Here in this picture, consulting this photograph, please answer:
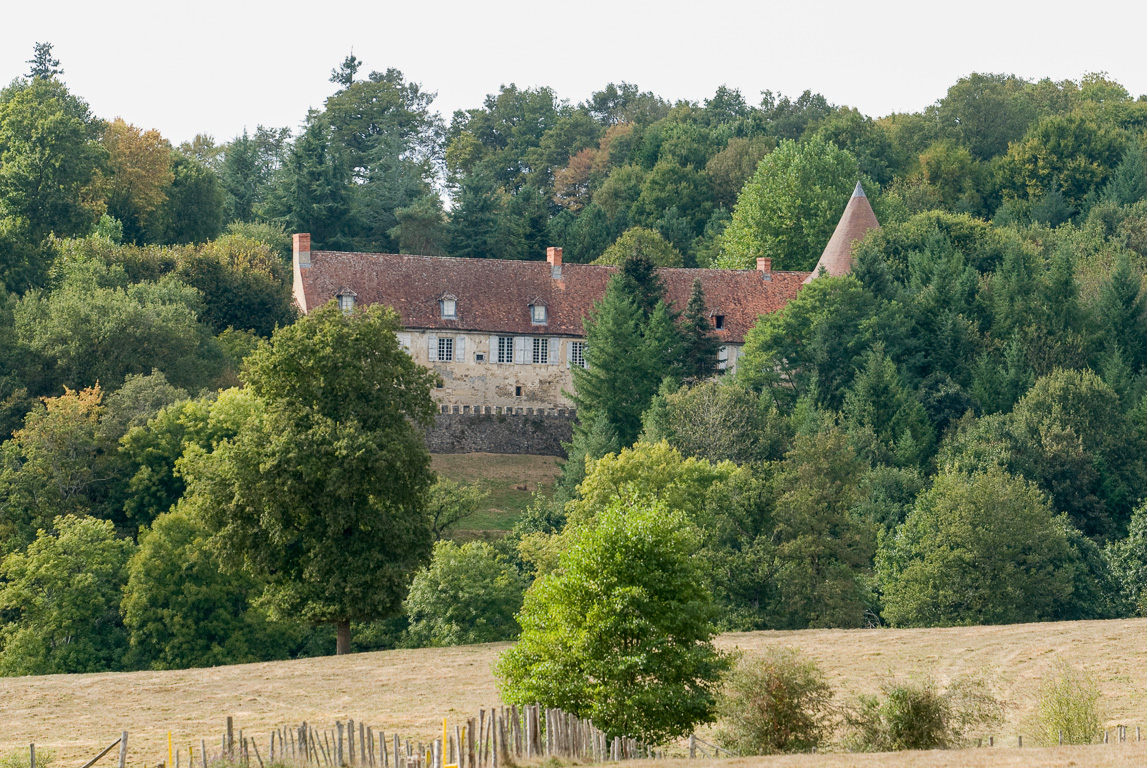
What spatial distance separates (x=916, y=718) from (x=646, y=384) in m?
41.4

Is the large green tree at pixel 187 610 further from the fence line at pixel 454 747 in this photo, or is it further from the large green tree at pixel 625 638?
the fence line at pixel 454 747

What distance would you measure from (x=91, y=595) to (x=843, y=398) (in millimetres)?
32378

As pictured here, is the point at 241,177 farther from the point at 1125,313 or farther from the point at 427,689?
the point at 427,689

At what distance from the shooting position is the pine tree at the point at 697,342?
7269cm

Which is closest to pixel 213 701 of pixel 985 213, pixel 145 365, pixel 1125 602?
pixel 145 365

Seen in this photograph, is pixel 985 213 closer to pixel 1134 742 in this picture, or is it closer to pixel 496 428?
pixel 496 428

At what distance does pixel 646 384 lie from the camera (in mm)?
70812

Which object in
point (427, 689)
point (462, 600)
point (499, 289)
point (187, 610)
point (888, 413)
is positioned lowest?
point (187, 610)

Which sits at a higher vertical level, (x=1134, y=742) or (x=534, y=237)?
(x=534, y=237)

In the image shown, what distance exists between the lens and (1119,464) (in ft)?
225

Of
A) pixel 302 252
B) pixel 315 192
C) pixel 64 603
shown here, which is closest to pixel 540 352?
pixel 302 252

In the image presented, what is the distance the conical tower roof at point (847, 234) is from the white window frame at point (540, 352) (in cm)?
1281

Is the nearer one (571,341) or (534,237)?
(571,341)

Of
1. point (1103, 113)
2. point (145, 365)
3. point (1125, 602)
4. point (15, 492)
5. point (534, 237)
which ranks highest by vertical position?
point (1103, 113)
